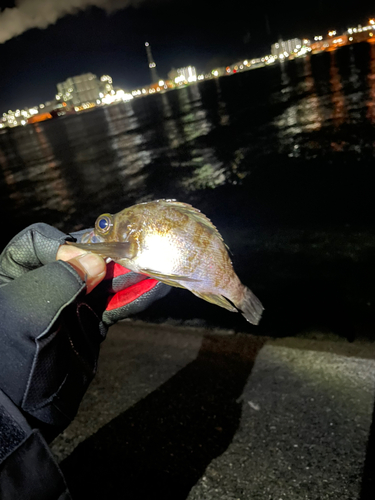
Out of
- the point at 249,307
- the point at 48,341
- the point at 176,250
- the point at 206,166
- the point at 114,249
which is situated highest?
the point at 114,249

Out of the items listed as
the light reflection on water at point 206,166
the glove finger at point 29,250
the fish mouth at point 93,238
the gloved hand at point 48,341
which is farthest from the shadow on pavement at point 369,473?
the light reflection on water at point 206,166

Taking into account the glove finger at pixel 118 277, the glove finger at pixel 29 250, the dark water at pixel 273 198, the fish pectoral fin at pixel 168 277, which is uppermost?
the glove finger at pixel 29 250

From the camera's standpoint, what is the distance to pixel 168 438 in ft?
10.8

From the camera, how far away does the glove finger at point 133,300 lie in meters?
2.67

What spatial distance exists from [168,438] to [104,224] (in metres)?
2.32

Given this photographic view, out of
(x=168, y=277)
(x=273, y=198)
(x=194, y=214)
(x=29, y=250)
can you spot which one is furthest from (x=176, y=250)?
(x=273, y=198)

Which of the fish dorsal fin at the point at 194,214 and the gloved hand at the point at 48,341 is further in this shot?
the fish dorsal fin at the point at 194,214

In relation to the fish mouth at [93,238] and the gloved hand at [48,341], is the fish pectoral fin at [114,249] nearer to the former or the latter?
the gloved hand at [48,341]

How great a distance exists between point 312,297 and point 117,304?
180 inches

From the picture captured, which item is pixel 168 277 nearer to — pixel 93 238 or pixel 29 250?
pixel 93 238

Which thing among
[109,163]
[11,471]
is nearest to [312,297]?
[11,471]

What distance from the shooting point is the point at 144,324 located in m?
5.24

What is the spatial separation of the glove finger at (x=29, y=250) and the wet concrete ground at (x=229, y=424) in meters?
2.02

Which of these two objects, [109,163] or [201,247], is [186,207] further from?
[109,163]
